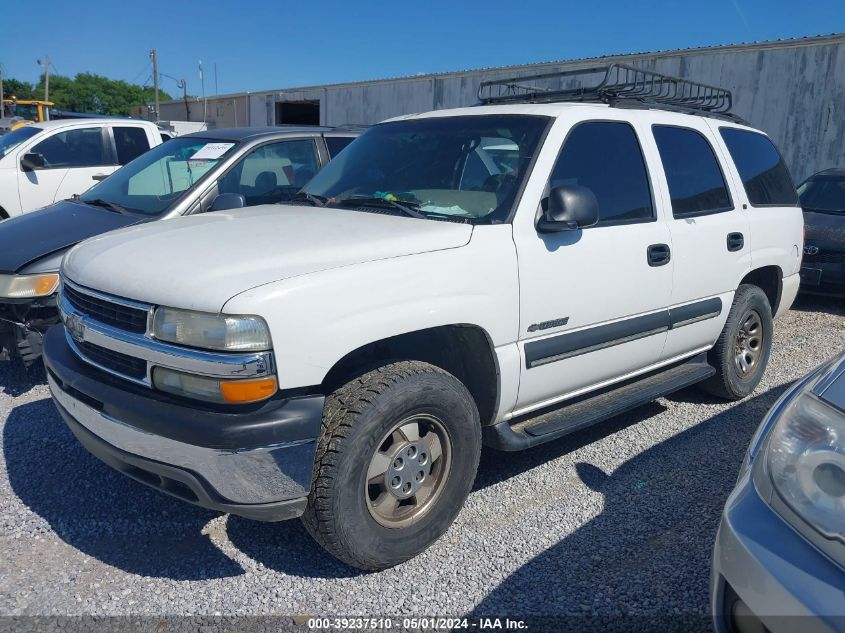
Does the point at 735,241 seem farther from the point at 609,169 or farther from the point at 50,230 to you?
the point at 50,230

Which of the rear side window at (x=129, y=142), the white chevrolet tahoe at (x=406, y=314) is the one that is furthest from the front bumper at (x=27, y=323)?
the rear side window at (x=129, y=142)

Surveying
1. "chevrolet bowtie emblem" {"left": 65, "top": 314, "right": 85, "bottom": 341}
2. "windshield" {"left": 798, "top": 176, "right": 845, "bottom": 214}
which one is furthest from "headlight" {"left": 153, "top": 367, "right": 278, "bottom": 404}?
"windshield" {"left": 798, "top": 176, "right": 845, "bottom": 214}

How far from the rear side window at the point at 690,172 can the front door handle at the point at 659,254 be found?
294 mm

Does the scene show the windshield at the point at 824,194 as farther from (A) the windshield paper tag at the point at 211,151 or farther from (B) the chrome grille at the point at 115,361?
(B) the chrome grille at the point at 115,361

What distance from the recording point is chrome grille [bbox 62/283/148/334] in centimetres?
264

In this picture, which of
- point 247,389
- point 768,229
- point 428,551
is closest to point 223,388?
point 247,389

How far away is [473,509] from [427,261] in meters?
1.34

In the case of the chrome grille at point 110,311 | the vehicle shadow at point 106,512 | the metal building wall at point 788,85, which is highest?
the metal building wall at point 788,85

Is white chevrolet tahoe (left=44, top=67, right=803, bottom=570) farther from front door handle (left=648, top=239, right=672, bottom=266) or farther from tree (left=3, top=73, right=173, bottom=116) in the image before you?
tree (left=3, top=73, right=173, bottom=116)

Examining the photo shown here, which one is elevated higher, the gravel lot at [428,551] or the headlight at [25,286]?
the headlight at [25,286]

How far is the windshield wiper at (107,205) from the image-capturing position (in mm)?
5340

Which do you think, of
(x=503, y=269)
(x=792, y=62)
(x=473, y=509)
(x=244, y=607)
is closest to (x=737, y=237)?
(x=503, y=269)

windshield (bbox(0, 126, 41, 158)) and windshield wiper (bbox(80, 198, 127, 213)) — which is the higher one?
windshield (bbox(0, 126, 41, 158))

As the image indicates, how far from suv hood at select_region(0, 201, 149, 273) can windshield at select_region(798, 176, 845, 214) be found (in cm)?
784
